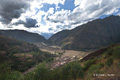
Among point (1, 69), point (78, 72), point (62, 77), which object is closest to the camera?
point (78, 72)

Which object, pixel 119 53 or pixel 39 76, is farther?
pixel 119 53

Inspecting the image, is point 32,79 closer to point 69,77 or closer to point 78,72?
point 69,77

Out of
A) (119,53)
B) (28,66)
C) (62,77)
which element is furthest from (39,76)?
(28,66)

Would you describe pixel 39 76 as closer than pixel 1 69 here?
Yes

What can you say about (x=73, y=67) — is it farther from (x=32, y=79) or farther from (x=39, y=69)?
(x=32, y=79)

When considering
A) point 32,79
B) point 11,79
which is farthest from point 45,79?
point 11,79

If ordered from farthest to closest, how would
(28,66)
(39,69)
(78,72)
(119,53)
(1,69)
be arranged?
1. (28,66)
2. (119,53)
3. (1,69)
4. (39,69)
5. (78,72)

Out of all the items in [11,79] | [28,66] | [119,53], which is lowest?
[28,66]

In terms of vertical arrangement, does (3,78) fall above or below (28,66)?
above

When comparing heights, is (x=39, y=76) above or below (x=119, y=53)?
below
